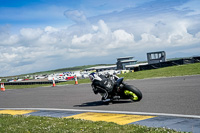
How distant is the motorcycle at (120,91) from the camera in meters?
9.72

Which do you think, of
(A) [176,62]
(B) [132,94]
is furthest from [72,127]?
(A) [176,62]

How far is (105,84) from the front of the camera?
33.2ft

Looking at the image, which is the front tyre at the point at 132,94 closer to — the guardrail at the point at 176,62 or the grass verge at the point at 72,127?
the grass verge at the point at 72,127

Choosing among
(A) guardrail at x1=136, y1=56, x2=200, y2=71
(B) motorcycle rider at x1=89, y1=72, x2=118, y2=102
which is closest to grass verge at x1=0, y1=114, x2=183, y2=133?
(B) motorcycle rider at x1=89, y1=72, x2=118, y2=102

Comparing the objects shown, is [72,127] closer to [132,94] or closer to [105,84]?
[132,94]

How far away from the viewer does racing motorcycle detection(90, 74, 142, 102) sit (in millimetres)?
9742

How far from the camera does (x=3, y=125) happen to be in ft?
24.5

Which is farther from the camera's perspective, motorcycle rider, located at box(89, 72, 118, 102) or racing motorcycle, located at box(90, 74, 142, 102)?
motorcycle rider, located at box(89, 72, 118, 102)

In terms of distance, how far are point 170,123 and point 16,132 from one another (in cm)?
339

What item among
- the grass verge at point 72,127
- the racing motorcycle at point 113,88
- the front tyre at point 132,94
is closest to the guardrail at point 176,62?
the racing motorcycle at point 113,88

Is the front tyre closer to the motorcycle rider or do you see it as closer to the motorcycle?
the motorcycle

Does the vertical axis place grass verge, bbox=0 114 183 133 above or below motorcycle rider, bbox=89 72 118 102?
below

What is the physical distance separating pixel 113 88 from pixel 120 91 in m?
0.30

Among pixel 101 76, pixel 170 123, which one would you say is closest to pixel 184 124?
pixel 170 123
